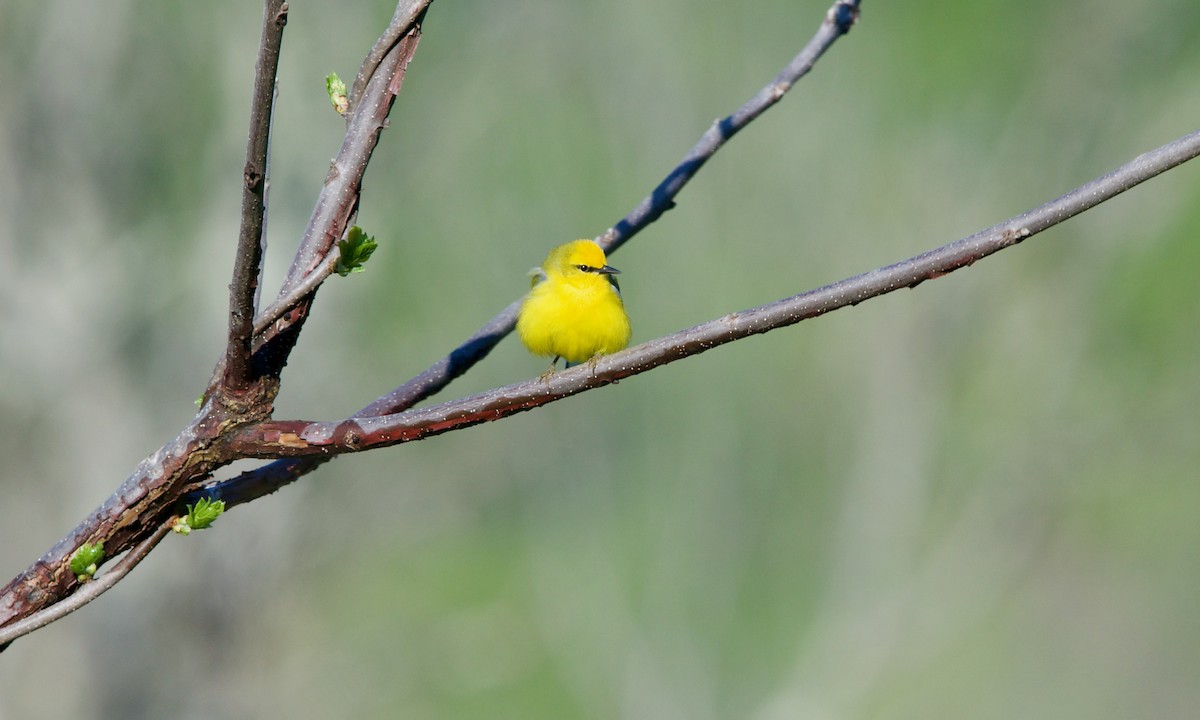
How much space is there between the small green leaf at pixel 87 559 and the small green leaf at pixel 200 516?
0.41 feet

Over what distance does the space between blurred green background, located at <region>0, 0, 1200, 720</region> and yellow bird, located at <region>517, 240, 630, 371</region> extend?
110 inches

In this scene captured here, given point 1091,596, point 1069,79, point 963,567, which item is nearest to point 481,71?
point 1069,79

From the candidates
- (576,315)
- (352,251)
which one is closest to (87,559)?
(352,251)

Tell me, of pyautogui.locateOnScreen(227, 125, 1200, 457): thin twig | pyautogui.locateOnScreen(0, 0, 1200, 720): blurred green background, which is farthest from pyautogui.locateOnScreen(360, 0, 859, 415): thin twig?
pyautogui.locateOnScreen(0, 0, 1200, 720): blurred green background

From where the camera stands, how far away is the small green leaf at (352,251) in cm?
177

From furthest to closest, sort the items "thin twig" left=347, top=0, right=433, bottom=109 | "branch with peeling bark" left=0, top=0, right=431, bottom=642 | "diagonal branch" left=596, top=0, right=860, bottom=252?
"diagonal branch" left=596, top=0, right=860, bottom=252 → "thin twig" left=347, top=0, right=433, bottom=109 → "branch with peeling bark" left=0, top=0, right=431, bottom=642

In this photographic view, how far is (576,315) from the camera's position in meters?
3.64

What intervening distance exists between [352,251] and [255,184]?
266mm

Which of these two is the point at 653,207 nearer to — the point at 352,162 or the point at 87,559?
the point at 352,162

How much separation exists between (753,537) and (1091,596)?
6243 millimetres

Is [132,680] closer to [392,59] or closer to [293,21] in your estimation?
[293,21]

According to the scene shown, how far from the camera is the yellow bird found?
11.7 feet

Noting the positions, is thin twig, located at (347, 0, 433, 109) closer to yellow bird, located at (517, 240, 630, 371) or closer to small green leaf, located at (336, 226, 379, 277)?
small green leaf, located at (336, 226, 379, 277)

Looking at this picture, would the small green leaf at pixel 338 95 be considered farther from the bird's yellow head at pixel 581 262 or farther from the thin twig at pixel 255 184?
the bird's yellow head at pixel 581 262
